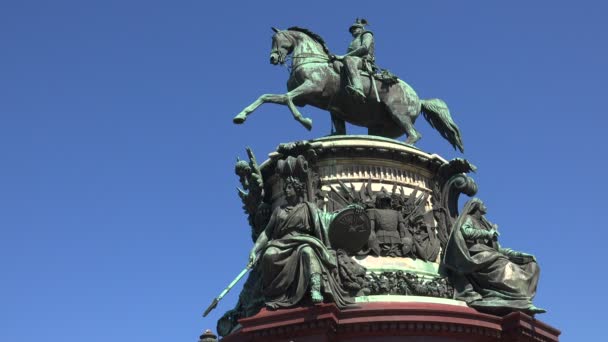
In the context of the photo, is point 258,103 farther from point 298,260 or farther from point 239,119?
point 298,260

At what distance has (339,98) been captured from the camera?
23047 millimetres

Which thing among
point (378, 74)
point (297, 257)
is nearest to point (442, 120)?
point (378, 74)

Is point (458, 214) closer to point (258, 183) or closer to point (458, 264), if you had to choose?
point (458, 264)

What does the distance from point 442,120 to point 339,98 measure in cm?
299

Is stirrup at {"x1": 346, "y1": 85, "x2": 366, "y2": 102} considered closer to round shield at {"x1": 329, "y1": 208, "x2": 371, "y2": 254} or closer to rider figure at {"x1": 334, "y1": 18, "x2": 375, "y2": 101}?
rider figure at {"x1": 334, "y1": 18, "x2": 375, "y2": 101}

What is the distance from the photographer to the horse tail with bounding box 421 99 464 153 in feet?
78.0

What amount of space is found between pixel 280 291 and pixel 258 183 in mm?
3577

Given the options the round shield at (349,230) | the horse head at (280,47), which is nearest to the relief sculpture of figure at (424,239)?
the round shield at (349,230)

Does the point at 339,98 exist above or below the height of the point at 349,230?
above

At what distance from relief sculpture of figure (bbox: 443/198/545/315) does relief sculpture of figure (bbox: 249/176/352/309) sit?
2885 millimetres

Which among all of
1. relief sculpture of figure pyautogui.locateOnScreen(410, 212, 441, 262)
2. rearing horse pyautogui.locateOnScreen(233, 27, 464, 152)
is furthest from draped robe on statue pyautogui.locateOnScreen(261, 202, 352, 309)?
rearing horse pyautogui.locateOnScreen(233, 27, 464, 152)

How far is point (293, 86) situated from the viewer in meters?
23.2

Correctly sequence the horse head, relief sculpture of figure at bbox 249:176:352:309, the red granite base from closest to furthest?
1. the red granite base
2. relief sculpture of figure at bbox 249:176:352:309
3. the horse head

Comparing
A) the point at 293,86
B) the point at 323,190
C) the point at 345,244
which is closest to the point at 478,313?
the point at 345,244
